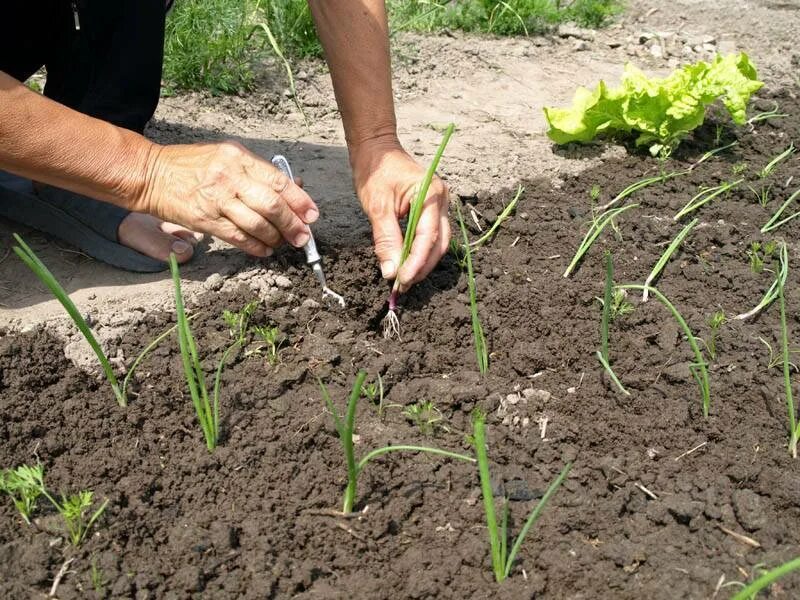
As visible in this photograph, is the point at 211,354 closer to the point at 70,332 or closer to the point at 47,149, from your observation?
the point at 70,332

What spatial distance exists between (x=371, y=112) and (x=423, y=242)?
0.54m

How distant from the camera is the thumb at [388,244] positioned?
2.61m

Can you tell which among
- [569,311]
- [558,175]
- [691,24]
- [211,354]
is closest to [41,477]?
[211,354]

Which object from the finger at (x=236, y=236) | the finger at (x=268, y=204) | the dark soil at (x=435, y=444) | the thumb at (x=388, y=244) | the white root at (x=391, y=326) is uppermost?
the finger at (x=268, y=204)

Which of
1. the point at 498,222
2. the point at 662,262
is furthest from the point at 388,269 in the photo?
the point at 662,262

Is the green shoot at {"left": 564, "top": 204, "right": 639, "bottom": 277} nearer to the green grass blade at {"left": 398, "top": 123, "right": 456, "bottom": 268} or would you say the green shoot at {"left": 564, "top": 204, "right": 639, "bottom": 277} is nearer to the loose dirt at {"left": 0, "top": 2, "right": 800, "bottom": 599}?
the loose dirt at {"left": 0, "top": 2, "right": 800, "bottom": 599}

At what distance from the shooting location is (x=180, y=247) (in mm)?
2834

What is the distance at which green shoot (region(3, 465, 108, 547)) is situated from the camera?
196cm

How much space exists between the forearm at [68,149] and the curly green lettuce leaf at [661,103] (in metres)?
1.92

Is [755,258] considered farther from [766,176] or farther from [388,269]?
[388,269]

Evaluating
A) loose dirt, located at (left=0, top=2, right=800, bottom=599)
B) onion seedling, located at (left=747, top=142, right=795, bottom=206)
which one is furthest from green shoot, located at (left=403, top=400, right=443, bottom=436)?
onion seedling, located at (left=747, top=142, right=795, bottom=206)

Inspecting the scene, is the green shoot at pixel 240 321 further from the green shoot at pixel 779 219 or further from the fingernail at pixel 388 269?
the green shoot at pixel 779 219

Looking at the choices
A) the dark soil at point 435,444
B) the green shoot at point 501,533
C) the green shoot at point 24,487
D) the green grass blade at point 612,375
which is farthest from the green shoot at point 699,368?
the green shoot at point 24,487

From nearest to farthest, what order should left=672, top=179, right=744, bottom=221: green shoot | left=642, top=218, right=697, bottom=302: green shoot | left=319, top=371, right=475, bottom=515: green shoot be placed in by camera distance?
left=319, top=371, right=475, bottom=515: green shoot → left=642, top=218, right=697, bottom=302: green shoot → left=672, top=179, right=744, bottom=221: green shoot
